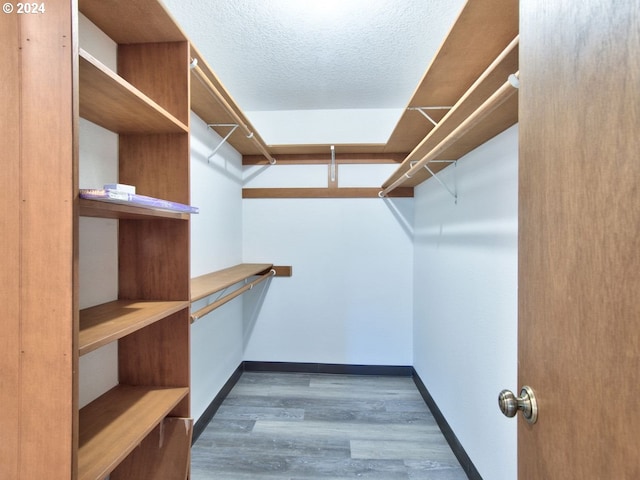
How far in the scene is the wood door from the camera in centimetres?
40

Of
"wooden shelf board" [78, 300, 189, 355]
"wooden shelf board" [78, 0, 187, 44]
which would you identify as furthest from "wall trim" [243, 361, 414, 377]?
"wooden shelf board" [78, 0, 187, 44]

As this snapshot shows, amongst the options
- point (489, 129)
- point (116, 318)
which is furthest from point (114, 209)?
point (489, 129)

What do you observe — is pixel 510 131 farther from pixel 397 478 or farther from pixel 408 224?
pixel 397 478

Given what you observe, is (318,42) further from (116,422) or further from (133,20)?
(116,422)

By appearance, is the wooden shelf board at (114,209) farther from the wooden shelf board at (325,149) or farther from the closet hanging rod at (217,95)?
the wooden shelf board at (325,149)

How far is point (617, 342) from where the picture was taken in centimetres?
41

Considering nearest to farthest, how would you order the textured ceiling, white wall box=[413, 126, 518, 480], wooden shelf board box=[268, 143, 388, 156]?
white wall box=[413, 126, 518, 480] → the textured ceiling → wooden shelf board box=[268, 143, 388, 156]

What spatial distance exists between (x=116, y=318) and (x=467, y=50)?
1.61 meters

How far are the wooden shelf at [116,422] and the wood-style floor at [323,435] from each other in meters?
0.87

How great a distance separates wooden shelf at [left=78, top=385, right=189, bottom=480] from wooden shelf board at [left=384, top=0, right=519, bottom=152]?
1686 millimetres

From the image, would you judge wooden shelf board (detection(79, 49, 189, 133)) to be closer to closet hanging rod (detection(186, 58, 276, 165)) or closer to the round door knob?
closet hanging rod (detection(186, 58, 276, 165))

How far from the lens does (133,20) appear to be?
1018 millimetres

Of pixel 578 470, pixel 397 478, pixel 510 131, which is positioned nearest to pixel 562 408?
pixel 578 470

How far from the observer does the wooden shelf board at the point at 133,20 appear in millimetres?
947
